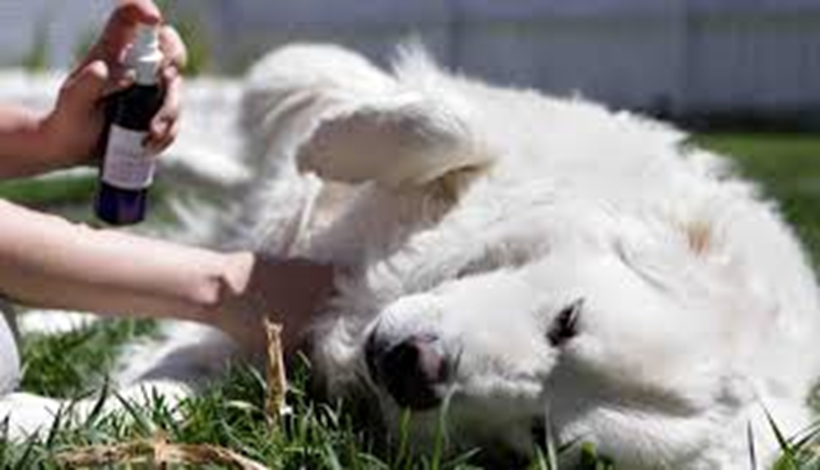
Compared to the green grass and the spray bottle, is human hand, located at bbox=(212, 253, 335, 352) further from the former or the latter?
the green grass

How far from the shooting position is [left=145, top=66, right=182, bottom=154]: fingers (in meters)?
3.39

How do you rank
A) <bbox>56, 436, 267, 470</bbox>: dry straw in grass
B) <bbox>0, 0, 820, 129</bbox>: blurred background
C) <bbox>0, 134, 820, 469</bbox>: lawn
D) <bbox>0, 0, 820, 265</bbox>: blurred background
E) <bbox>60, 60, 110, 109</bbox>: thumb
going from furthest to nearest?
<bbox>0, 0, 820, 129</bbox>: blurred background → <bbox>0, 0, 820, 265</bbox>: blurred background → <bbox>60, 60, 110, 109</bbox>: thumb → <bbox>0, 134, 820, 469</bbox>: lawn → <bbox>56, 436, 267, 470</bbox>: dry straw in grass

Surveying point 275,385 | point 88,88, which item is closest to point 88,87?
point 88,88

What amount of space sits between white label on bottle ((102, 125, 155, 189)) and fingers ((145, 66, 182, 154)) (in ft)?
0.07

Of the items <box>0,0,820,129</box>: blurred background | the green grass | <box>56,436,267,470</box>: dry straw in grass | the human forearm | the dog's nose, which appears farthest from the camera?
<box>0,0,820,129</box>: blurred background

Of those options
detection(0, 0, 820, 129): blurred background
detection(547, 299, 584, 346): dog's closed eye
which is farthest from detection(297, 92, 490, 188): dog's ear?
detection(0, 0, 820, 129): blurred background

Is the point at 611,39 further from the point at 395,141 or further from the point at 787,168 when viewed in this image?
the point at 395,141

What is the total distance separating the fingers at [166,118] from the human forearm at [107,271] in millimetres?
214

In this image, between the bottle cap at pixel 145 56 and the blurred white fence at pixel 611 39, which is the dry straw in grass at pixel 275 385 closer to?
the bottle cap at pixel 145 56

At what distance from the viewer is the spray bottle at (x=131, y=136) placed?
3.35 metres

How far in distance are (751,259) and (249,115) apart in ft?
6.85

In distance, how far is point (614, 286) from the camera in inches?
113

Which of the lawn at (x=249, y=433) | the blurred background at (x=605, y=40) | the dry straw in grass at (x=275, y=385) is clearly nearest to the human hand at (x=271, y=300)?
the lawn at (x=249, y=433)

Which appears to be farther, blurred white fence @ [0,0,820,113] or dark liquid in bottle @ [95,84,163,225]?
blurred white fence @ [0,0,820,113]
